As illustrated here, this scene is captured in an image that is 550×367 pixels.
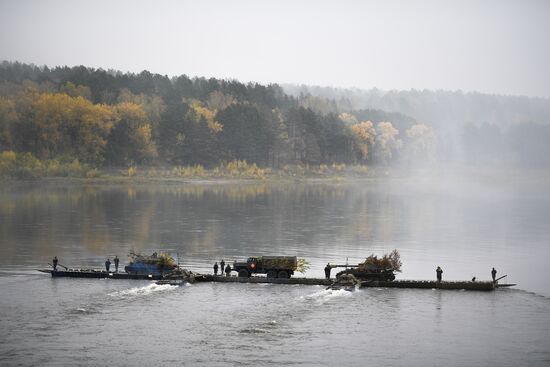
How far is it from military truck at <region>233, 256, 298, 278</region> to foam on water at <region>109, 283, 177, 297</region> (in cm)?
712

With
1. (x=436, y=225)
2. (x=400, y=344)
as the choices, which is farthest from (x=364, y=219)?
(x=400, y=344)

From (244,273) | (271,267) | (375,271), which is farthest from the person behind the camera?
(244,273)

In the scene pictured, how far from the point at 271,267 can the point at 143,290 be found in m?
11.9

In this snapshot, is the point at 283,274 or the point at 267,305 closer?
the point at 267,305

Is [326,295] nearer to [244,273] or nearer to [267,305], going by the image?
[267,305]

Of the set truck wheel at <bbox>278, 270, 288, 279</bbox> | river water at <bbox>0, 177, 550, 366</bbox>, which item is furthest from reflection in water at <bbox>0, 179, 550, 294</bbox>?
truck wheel at <bbox>278, 270, 288, 279</bbox>

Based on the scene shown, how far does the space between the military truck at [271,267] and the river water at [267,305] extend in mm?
2435

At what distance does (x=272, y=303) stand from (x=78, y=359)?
1936 centimetres

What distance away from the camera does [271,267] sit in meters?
75.2

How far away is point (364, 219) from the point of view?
A: 457 ft

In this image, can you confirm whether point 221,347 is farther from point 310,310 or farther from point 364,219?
point 364,219

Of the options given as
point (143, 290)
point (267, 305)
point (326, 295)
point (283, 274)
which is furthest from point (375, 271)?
point (143, 290)

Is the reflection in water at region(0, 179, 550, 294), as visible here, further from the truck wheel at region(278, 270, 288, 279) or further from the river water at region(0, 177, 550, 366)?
the truck wheel at region(278, 270, 288, 279)

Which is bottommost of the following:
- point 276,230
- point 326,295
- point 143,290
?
point 143,290
